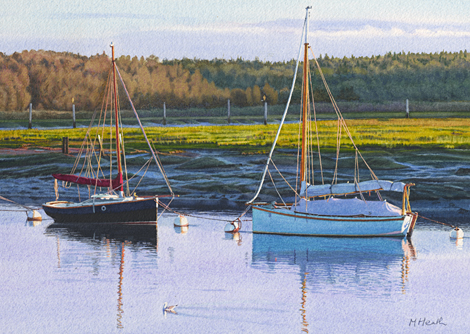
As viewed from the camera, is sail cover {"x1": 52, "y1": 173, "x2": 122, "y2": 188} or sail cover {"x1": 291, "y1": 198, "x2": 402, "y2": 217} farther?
sail cover {"x1": 52, "y1": 173, "x2": 122, "y2": 188}

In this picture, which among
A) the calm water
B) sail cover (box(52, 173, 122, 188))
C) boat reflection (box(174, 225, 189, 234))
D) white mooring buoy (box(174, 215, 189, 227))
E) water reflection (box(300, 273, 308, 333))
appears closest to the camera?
water reflection (box(300, 273, 308, 333))

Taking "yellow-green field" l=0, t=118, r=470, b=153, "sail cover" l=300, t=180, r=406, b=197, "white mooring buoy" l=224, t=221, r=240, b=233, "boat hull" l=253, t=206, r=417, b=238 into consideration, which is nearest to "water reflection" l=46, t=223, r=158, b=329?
"white mooring buoy" l=224, t=221, r=240, b=233

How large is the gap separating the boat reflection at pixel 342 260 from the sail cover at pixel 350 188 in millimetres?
2254

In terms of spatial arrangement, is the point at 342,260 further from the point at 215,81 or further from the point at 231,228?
the point at 215,81

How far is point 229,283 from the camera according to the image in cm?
2434

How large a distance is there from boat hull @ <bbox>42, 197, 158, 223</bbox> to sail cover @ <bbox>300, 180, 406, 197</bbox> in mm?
8549

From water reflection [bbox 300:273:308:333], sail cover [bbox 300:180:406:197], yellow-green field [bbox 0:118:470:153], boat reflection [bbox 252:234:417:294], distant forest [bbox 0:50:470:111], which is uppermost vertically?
distant forest [bbox 0:50:470:111]

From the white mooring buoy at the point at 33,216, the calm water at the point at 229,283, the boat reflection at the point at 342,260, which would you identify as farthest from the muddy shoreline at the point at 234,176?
the calm water at the point at 229,283

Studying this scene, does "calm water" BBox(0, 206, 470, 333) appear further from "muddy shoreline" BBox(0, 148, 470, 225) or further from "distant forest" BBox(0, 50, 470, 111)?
"distant forest" BBox(0, 50, 470, 111)

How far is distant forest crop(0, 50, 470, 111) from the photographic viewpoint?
3888 inches

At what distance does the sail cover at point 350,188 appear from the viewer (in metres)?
34.1

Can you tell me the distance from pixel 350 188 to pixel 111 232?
11661mm

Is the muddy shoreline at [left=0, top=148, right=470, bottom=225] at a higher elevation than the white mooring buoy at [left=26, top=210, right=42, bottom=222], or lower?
higher

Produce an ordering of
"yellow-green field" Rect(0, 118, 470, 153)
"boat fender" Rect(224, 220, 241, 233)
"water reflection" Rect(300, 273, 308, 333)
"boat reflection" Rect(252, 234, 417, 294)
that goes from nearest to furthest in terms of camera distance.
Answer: "water reflection" Rect(300, 273, 308, 333) → "boat reflection" Rect(252, 234, 417, 294) → "boat fender" Rect(224, 220, 241, 233) → "yellow-green field" Rect(0, 118, 470, 153)
